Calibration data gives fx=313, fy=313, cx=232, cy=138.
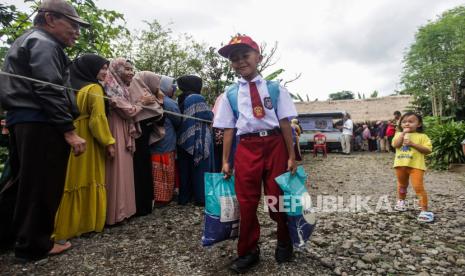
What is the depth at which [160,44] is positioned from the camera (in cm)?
1622

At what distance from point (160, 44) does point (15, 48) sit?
14579mm

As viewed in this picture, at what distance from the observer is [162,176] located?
155 inches

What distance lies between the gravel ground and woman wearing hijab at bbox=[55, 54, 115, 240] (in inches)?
7.7

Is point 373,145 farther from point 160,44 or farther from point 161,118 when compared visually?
point 161,118

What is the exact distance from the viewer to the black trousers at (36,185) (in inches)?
92.3

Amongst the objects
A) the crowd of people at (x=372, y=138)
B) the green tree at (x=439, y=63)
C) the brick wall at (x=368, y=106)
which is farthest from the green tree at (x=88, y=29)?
the green tree at (x=439, y=63)

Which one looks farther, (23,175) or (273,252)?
(273,252)

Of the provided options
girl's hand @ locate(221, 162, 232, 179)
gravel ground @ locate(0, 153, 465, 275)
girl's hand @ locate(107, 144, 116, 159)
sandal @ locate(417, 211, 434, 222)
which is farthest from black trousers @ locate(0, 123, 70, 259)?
sandal @ locate(417, 211, 434, 222)

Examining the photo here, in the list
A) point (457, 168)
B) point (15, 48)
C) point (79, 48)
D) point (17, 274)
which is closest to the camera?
point (17, 274)

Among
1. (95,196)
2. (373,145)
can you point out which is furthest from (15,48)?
(373,145)

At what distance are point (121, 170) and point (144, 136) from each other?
0.58m

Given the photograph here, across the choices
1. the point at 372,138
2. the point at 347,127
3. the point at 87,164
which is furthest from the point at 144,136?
the point at 372,138

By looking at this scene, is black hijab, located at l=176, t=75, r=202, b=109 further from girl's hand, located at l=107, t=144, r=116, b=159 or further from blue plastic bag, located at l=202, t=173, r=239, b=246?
blue plastic bag, located at l=202, t=173, r=239, b=246

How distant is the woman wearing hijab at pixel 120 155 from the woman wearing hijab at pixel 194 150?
785mm
